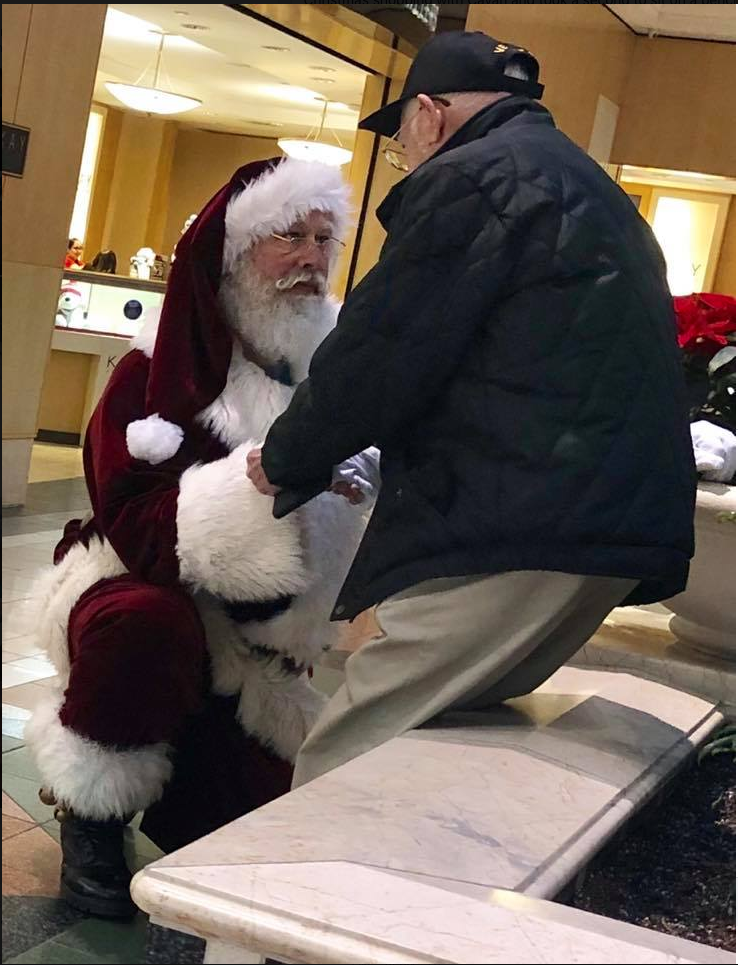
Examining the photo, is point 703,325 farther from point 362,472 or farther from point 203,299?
point 203,299

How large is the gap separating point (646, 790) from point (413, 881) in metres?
0.71

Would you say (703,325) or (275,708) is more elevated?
(703,325)

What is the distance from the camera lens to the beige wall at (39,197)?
6.16m

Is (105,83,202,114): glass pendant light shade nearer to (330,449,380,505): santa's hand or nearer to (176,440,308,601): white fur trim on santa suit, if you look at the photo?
(330,449,380,505): santa's hand

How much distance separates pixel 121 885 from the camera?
2447 millimetres

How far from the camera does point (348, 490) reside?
7.82ft

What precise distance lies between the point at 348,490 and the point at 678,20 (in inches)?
319

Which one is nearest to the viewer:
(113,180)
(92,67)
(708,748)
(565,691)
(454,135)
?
(454,135)

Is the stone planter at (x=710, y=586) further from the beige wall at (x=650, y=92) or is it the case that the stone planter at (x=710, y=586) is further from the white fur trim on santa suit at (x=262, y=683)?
the beige wall at (x=650, y=92)

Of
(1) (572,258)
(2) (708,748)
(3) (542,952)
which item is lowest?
(2) (708,748)

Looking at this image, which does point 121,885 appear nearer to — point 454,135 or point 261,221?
point 261,221

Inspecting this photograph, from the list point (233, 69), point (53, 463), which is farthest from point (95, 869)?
point (233, 69)

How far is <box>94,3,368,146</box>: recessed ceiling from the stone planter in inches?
258

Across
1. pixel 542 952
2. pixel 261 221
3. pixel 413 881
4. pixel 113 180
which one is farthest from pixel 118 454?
pixel 113 180
